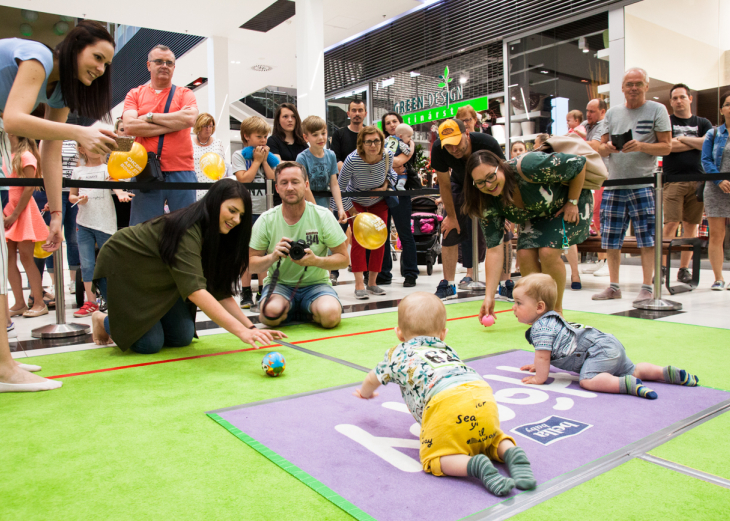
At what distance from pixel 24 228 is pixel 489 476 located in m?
4.43

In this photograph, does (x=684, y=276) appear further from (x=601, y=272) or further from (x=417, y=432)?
(x=417, y=432)

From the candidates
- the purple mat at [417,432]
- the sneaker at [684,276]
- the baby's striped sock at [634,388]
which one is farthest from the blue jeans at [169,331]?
the sneaker at [684,276]

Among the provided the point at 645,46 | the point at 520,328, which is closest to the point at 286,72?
the point at 645,46

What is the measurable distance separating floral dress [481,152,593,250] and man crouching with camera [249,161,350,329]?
1.03 metres

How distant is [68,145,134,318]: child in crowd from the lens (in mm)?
4688

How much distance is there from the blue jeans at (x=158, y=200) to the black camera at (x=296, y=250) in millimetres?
1039

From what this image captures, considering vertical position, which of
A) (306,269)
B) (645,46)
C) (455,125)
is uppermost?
(645,46)

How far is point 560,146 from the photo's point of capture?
346 cm

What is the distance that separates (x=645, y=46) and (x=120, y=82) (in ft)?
46.8

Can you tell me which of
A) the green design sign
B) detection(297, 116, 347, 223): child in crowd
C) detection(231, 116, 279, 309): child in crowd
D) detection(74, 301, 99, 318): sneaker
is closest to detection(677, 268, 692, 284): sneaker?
detection(297, 116, 347, 223): child in crowd

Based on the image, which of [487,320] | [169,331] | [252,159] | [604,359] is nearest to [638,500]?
[604,359]

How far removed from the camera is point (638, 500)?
1.34m

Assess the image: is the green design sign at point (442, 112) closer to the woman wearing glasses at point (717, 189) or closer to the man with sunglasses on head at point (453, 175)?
the woman wearing glasses at point (717, 189)

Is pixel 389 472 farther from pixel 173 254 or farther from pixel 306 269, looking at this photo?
pixel 306 269
